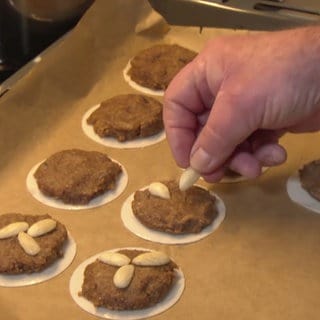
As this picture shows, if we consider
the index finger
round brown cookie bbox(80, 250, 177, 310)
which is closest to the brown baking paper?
round brown cookie bbox(80, 250, 177, 310)

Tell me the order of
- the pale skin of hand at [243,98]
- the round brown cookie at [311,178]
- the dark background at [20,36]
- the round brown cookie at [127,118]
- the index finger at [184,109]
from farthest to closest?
the dark background at [20,36] → the round brown cookie at [127,118] → the round brown cookie at [311,178] → the index finger at [184,109] → the pale skin of hand at [243,98]

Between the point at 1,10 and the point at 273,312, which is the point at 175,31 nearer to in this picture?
the point at 1,10

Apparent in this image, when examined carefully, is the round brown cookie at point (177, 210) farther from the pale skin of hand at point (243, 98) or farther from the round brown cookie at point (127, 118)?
the round brown cookie at point (127, 118)

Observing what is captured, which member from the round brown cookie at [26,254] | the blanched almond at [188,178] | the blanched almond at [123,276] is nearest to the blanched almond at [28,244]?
the round brown cookie at [26,254]

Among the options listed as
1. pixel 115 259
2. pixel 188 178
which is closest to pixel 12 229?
pixel 115 259

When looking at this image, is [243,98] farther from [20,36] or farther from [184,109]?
[20,36]
